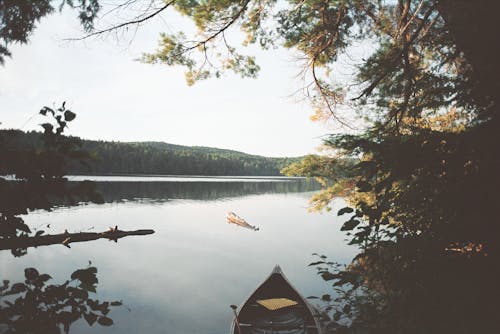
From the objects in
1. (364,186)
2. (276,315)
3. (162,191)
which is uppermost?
(364,186)

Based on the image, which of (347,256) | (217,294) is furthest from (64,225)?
(347,256)

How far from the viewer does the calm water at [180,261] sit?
36.9 ft

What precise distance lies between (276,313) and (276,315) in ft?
0.36

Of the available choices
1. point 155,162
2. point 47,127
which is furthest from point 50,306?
point 155,162

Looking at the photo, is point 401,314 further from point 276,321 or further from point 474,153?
point 276,321

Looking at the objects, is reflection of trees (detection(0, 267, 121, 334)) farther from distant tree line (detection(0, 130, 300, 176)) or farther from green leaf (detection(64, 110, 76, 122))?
distant tree line (detection(0, 130, 300, 176))

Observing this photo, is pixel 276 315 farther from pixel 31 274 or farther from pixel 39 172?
pixel 39 172

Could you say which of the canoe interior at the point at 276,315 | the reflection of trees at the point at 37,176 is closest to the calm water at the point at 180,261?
the reflection of trees at the point at 37,176

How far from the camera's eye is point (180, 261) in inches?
741

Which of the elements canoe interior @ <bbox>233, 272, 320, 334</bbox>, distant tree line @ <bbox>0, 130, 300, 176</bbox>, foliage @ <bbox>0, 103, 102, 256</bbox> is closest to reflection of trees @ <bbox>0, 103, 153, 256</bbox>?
foliage @ <bbox>0, 103, 102, 256</bbox>

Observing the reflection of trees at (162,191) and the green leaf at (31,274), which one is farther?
the reflection of trees at (162,191)

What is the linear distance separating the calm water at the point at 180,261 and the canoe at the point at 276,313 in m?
2.50

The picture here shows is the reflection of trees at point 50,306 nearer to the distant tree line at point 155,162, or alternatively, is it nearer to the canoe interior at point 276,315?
the canoe interior at point 276,315

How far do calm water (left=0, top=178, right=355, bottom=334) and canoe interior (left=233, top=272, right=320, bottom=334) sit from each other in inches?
96.5
